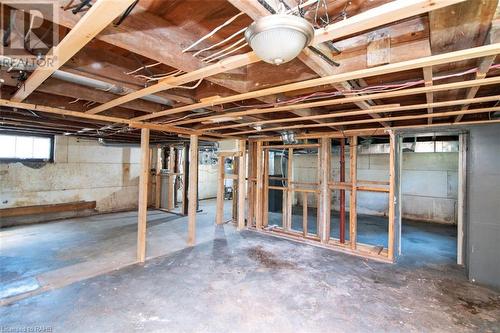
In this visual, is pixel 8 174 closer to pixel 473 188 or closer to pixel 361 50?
pixel 361 50

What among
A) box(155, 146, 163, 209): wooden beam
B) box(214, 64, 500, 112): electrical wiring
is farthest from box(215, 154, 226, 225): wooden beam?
box(214, 64, 500, 112): electrical wiring

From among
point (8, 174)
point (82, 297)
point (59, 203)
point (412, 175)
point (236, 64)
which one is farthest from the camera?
point (412, 175)

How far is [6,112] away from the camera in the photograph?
3.02 m

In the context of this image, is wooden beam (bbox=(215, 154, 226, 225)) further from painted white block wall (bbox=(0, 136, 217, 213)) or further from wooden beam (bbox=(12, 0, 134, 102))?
wooden beam (bbox=(12, 0, 134, 102))

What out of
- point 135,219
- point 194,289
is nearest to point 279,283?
point 194,289

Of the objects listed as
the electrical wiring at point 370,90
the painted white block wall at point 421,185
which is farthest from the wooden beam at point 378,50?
the painted white block wall at point 421,185

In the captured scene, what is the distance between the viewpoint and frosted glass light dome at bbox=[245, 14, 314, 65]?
849mm

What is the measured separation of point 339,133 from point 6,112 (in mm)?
4546

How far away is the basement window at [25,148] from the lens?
523 centimetres

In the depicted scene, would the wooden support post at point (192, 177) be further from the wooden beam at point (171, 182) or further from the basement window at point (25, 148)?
the basement window at point (25, 148)

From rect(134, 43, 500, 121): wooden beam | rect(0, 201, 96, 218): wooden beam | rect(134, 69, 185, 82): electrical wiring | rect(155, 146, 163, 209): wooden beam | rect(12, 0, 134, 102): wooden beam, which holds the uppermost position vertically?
rect(134, 69, 185, 82): electrical wiring

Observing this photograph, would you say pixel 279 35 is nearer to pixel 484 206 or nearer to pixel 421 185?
pixel 484 206

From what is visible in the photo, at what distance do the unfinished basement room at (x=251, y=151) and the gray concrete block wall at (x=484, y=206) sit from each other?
0.05 feet

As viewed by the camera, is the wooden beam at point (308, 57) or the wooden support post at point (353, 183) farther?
the wooden support post at point (353, 183)
